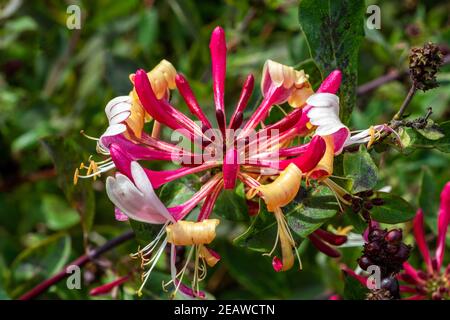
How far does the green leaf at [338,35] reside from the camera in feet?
4.63

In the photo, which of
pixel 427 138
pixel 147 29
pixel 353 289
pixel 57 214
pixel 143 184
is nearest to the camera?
pixel 143 184

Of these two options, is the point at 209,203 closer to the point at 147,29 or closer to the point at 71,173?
the point at 71,173

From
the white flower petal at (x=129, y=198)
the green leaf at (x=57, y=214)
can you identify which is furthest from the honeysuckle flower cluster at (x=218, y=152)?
the green leaf at (x=57, y=214)

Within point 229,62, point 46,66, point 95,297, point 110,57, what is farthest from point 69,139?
point 46,66

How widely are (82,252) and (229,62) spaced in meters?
0.87

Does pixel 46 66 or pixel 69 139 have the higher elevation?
pixel 46 66

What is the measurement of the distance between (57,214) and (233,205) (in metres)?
1.19

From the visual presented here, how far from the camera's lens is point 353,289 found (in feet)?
4.83

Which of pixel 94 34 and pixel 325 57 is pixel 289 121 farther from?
pixel 94 34

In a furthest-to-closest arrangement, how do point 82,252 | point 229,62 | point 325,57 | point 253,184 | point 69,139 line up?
point 229,62
point 82,252
point 69,139
point 325,57
point 253,184

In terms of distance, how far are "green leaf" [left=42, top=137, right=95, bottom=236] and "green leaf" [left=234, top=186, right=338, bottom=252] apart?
60cm

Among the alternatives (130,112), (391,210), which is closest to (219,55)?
(130,112)

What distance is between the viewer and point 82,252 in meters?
2.27

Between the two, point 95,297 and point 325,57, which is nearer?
point 325,57
